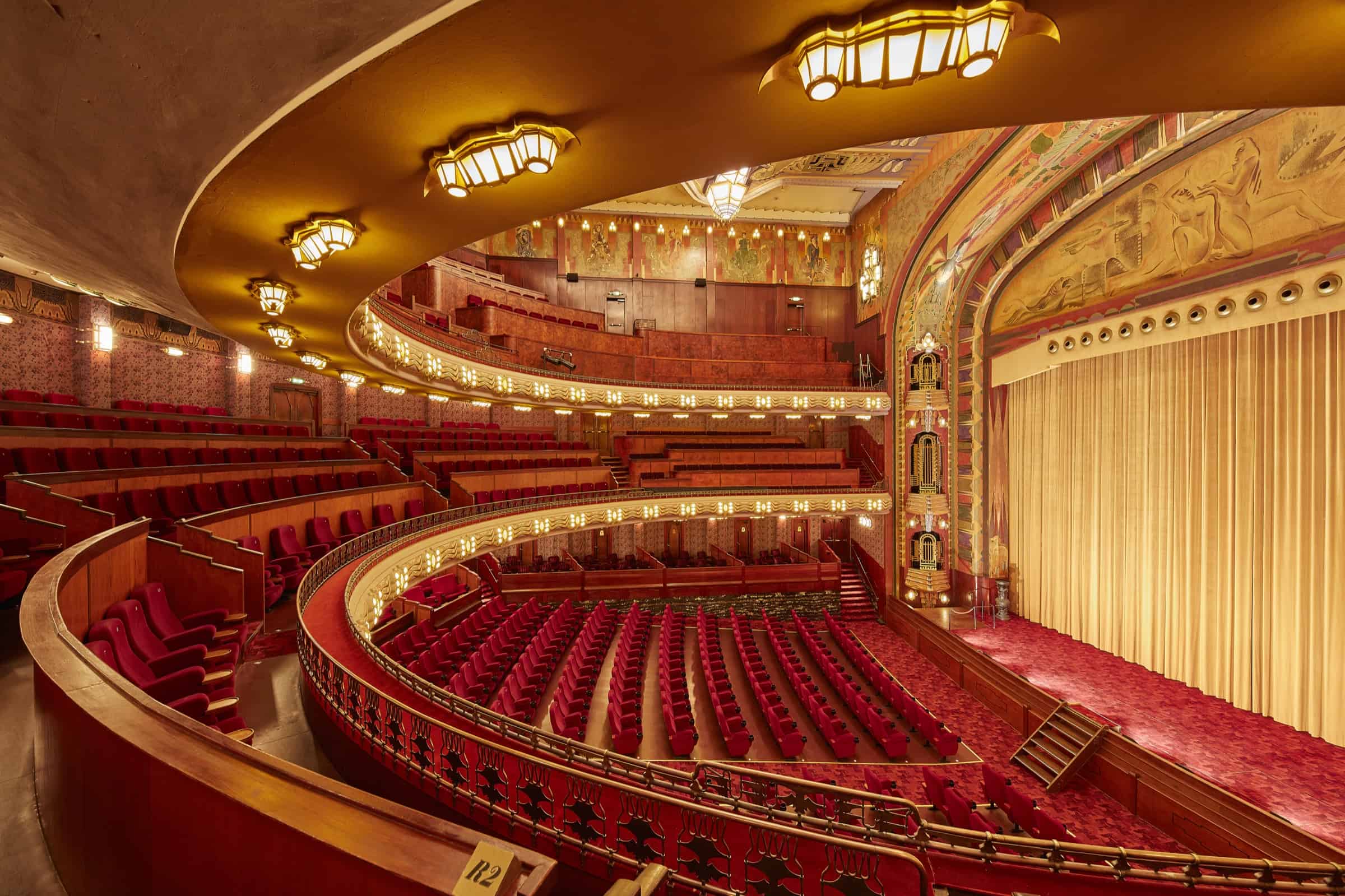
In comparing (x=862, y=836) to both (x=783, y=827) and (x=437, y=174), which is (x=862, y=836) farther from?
(x=437, y=174)

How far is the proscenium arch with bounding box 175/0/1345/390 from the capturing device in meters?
1.92

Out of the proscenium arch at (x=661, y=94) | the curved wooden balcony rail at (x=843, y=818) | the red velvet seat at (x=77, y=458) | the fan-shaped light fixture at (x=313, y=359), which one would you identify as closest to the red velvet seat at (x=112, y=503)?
the red velvet seat at (x=77, y=458)

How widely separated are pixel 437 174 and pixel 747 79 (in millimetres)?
1519

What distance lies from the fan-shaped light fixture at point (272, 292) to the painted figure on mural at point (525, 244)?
16.8 metres

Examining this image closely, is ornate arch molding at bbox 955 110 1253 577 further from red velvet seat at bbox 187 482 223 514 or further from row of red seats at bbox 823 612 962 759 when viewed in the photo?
red velvet seat at bbox 187 482 223 514

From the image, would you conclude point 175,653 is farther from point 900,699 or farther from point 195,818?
point 900,699

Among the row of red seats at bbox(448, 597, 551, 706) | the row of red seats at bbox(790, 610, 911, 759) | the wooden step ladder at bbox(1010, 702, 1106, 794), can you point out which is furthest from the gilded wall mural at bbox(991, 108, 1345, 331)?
the row of red seats at bbox(448, 597, 551, 706)

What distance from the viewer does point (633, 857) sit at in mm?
3088

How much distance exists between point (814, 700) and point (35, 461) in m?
11.2

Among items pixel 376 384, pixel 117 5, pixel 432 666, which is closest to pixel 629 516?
pixel 376 384

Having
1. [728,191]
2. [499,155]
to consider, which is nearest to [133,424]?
[499,155]

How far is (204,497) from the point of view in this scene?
7.74 m

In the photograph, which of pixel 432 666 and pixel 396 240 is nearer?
pixel 396 240

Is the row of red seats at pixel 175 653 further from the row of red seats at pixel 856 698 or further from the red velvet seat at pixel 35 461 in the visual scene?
the row of red seats at pixel 856 698
